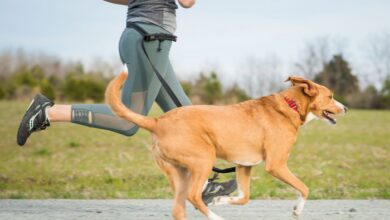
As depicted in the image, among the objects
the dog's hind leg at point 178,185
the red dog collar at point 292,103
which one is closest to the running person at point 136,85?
the dog's hind leg at point 178,185

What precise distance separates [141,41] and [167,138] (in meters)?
1.13

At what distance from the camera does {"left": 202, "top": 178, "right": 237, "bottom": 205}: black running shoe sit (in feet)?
18.2

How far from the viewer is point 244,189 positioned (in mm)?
5590

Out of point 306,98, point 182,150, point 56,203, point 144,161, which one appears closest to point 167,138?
point 182,150

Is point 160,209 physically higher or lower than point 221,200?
lower

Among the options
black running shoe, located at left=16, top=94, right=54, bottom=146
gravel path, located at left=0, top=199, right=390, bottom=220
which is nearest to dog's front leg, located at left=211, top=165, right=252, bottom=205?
gravel path, located at left=0, top=199, right=390, bottom=220

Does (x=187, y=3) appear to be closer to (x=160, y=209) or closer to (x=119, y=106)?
(x=119, y=106)

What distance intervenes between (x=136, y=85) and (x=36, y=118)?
1.02 metres

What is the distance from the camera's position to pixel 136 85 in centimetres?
580

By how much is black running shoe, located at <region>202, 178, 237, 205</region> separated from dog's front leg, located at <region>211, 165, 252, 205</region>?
0.19ft

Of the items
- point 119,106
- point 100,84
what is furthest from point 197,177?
point 100,84

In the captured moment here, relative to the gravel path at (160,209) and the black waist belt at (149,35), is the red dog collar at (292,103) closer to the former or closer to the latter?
the gravel path at (160,209)

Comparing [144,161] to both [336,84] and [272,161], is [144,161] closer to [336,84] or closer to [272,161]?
[272,161]

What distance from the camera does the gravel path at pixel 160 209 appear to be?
602cm
